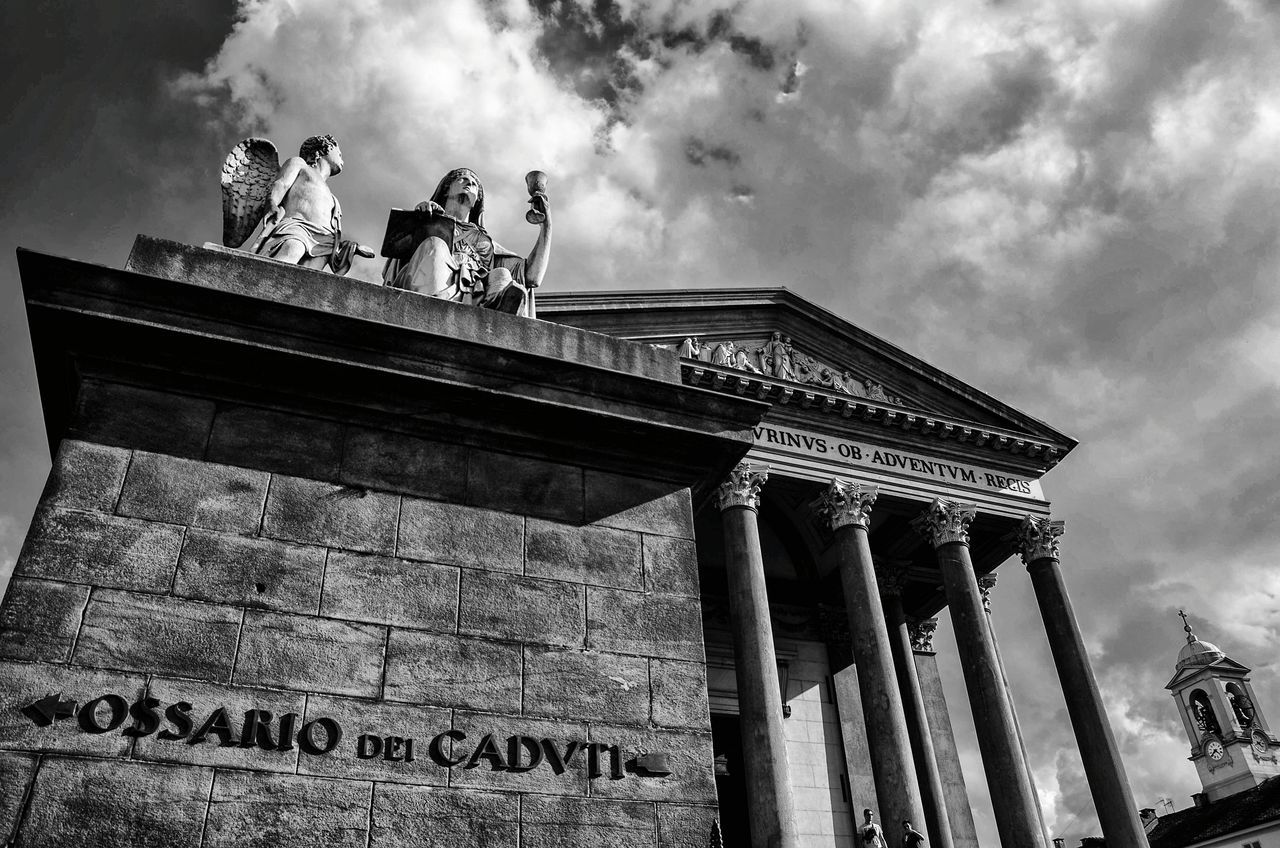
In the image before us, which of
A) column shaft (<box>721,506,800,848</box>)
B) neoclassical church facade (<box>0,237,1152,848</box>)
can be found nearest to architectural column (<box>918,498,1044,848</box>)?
column shaft (<box>721,506,800,848</box>)

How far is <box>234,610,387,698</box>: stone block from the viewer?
4.37m

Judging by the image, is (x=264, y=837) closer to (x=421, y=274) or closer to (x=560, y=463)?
(x=560, y=463)

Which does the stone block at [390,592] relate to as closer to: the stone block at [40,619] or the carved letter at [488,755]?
the carved letter at [488,755]

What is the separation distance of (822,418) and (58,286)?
65.4ft

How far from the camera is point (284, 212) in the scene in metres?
6.34

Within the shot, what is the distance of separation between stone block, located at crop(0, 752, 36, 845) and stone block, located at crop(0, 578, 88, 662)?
419 millimetres

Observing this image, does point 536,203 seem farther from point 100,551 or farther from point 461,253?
point 100,551

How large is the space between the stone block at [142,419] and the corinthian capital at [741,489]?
16.2 m

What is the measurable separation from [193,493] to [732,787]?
781 inches

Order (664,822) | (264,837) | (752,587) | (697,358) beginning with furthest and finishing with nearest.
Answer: (697,358)
(752,587)
(664,822)
(264,837)

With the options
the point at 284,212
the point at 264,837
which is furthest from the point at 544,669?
the point at 284,212

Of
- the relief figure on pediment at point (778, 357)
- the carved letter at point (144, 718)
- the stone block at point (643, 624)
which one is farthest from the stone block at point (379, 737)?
the relief figure on pediment at point (778, 357)

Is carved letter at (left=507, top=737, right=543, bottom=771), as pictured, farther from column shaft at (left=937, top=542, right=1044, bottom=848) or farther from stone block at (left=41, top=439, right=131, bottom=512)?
column shaft at (left=937, top=542, right=1044, bottom=848)

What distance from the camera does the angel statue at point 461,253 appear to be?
636cm
